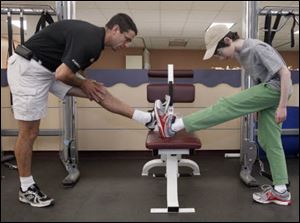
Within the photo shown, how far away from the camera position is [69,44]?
5.03 feet

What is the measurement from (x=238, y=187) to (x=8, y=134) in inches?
75.9

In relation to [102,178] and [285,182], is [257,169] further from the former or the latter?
[102,178]

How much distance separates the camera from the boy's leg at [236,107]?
5.38 ft

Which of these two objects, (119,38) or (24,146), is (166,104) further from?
(24,146)

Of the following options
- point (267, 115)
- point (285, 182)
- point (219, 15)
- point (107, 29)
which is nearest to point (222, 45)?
point (267, 115)

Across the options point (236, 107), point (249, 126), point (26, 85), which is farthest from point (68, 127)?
point (249, 126)

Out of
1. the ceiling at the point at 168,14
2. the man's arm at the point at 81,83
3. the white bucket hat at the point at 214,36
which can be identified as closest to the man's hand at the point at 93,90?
the man's arm at the point at 81,83

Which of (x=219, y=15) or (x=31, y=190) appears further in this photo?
(x=219, y=15)

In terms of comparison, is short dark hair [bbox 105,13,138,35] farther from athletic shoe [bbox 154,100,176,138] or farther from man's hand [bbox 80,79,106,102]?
athletic shoe [bbox 154,100,176,138]

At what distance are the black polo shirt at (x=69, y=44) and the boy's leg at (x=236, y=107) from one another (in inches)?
25.8

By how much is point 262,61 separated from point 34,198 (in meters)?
1.50

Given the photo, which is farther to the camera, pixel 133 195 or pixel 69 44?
pixel 133 195

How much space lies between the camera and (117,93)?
→ 113 inches

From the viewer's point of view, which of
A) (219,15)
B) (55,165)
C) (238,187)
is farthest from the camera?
→ (219,15)
